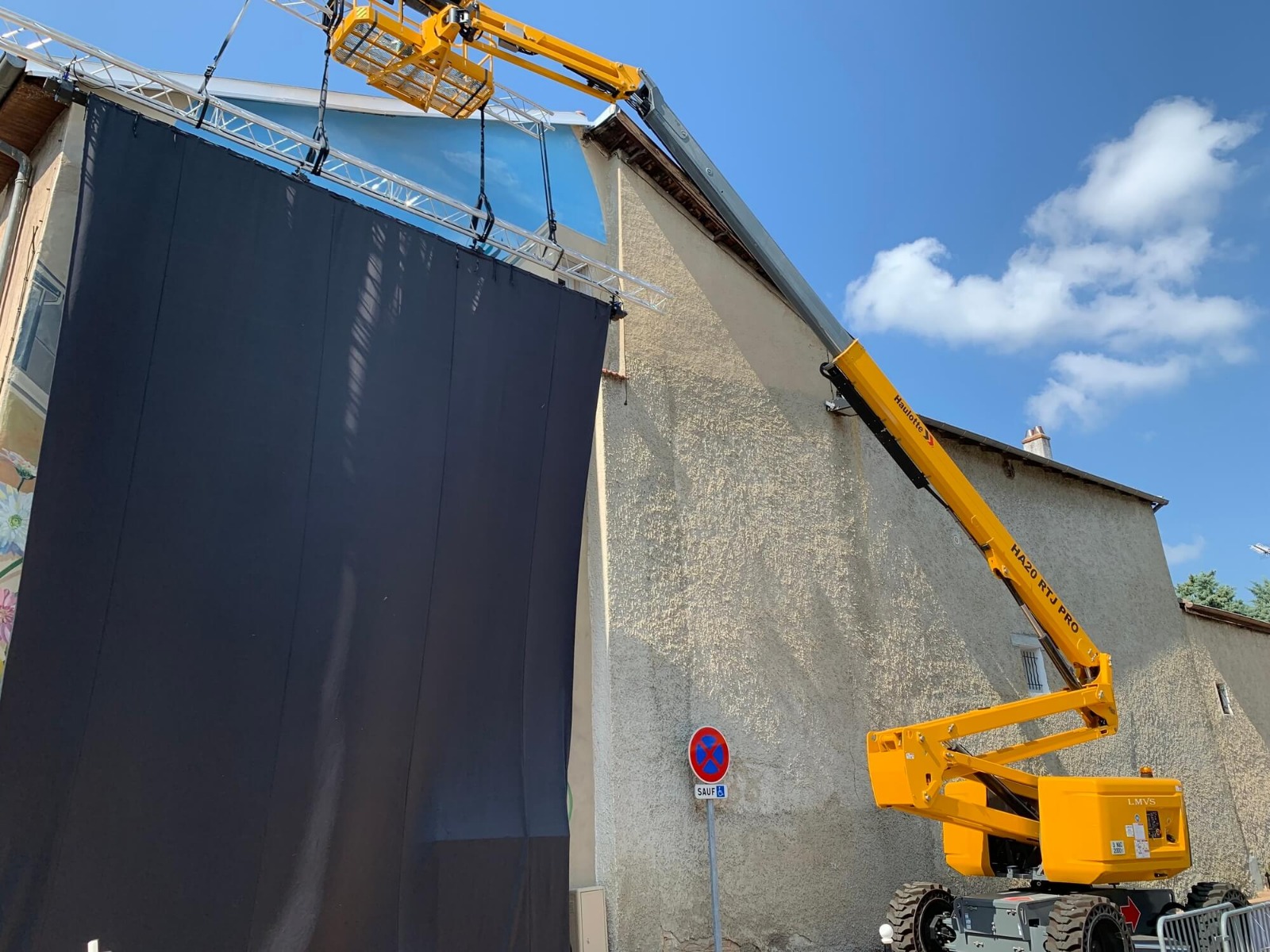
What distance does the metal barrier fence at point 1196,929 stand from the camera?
727 centimetres

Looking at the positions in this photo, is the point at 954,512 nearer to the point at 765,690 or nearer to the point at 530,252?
the point at 765,690

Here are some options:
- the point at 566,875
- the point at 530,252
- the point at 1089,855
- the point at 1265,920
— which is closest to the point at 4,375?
the point at 530,252

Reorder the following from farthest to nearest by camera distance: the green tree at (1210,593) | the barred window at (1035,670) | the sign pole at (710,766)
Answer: the green tree at (1210,593), the barred window at (1035,670), the sign pole at (710,766)

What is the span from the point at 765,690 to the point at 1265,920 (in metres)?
4.60

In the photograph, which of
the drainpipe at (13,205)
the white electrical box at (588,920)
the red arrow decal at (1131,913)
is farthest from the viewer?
the red arrow decal at (1131,913)

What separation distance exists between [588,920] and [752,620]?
10.2 ft

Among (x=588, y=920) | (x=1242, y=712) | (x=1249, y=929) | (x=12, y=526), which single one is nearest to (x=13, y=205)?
(x=12, y=526)

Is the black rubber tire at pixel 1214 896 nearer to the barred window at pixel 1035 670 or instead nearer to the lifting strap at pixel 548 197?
the barred window at pixel 1035 670

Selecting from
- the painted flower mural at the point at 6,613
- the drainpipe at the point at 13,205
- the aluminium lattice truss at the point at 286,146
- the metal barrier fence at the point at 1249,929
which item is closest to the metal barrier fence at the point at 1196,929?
the metal barrier fence at the point at 1249,929

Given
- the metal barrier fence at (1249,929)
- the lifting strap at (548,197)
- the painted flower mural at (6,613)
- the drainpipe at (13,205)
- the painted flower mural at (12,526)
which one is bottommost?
the metal barrier fence at (1249,929)

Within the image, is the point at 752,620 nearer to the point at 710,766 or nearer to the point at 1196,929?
the point at 710,766

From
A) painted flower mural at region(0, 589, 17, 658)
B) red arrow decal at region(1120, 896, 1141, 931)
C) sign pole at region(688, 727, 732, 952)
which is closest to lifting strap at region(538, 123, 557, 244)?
sign pole at region(688, 727, 732, 952)

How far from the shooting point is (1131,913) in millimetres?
7871

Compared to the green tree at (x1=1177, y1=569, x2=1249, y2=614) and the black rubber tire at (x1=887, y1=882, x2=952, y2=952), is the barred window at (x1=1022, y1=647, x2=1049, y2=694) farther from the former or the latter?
the green tree at (x1=1177, y1=569, x2=1249, y2=614)
